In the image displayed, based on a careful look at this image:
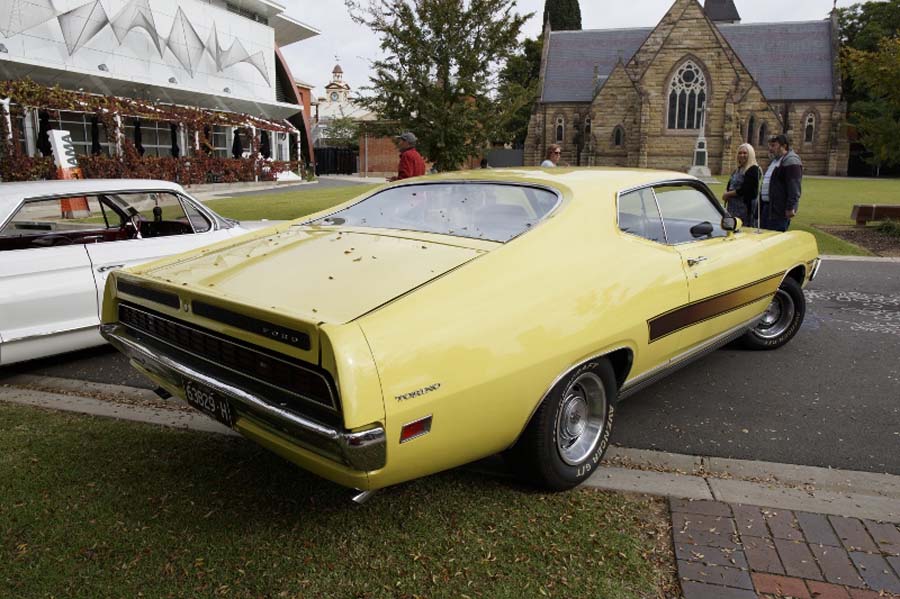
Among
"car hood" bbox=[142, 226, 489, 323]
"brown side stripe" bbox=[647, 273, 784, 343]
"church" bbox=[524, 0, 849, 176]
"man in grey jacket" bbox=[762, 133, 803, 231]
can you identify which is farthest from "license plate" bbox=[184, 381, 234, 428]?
"church" bbox=[524, 0, 849, 176]

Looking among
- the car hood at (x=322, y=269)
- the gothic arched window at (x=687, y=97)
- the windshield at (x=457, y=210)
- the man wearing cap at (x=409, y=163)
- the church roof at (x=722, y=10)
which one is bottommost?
the car hood at (x=322, y=269)

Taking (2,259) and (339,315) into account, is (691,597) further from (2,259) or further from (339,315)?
(2,259)

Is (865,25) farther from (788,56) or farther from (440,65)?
(440,65)

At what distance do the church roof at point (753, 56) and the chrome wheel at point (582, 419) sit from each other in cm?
5087

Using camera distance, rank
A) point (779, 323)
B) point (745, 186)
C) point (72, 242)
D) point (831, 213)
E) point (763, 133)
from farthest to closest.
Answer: point (763, 133) < point (831, 213) < point (745, 186) < point (72, 242) < point (779, 323)

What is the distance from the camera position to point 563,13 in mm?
62656

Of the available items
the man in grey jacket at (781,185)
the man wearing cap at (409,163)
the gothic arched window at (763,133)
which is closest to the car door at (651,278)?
the man in grey jacket at (781,185)

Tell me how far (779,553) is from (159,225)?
5411 millimetres

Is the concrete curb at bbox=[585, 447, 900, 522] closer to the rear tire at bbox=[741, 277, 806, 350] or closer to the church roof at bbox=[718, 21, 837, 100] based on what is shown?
the rear tire at bbox=[741, 277, 806, 350]

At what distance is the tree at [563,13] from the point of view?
62188 millimetres

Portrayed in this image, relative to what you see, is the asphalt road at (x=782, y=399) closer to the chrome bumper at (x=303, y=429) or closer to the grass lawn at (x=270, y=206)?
the chrome bumper at (x=303, y=429)

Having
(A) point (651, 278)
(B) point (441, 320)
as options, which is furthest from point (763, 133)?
(B) point (441, 320)

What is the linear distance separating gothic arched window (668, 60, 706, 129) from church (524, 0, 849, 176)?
2.8 inches

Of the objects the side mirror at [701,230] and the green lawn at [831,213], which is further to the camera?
the green lawn at [831,213]
